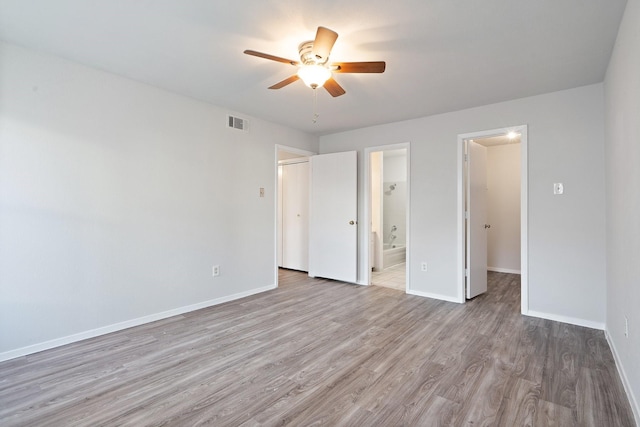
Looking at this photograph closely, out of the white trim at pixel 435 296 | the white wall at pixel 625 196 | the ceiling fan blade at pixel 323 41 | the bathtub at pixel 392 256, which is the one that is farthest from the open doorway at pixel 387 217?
the ceiling fan blade at pixel 323 41

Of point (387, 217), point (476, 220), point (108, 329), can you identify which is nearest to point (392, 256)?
point (387, 217)

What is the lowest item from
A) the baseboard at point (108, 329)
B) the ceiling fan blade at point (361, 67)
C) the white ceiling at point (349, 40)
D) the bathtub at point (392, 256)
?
the baseboard at point (108, 329)

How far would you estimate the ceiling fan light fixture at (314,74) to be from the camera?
89.6 inches

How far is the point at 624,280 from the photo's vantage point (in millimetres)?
2059

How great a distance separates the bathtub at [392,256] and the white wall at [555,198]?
1.98 metres

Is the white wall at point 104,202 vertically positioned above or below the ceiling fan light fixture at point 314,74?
below

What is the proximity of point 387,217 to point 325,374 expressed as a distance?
5.56 metres

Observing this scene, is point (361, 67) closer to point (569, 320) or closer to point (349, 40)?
point (349, 40)

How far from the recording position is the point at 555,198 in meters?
3.26

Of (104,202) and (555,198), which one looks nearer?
(104,202)

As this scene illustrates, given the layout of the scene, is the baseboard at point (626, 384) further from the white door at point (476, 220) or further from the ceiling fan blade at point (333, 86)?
the ceiling fan blade at point (333, 86)

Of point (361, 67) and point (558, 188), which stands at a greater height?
point (361, 67)

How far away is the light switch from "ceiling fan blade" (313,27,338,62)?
2802mm

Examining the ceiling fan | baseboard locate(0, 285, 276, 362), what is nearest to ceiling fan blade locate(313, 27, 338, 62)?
the ceiling fan
